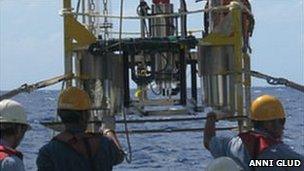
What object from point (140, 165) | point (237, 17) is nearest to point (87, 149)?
point (237, 17)

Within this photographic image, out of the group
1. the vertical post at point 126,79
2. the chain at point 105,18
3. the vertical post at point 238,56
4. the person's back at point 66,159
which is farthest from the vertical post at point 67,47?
the person's back at point 66,159

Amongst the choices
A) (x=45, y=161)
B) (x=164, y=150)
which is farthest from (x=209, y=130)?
(x=164, y=150)

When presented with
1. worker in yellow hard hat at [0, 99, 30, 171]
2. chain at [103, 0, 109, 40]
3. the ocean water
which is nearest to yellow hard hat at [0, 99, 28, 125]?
worker in yellow hard hat at [0, 99, 30, 171]

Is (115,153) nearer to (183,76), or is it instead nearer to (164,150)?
(183,76)

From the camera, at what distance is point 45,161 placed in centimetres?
674

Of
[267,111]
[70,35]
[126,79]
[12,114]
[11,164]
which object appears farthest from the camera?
[126,79]

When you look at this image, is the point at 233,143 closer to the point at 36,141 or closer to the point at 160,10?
the point at 160,10

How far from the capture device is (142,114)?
1072 cm

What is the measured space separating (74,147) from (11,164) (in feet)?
2.65

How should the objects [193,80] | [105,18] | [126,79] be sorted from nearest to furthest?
[126,79] → [193,80] → [105,18]

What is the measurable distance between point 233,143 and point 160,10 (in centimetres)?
411

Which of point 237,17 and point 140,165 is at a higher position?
point 237,17

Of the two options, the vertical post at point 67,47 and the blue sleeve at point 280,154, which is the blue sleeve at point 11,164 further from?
the vertical post at point 67,47

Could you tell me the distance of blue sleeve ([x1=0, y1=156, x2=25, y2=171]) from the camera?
236 inches
